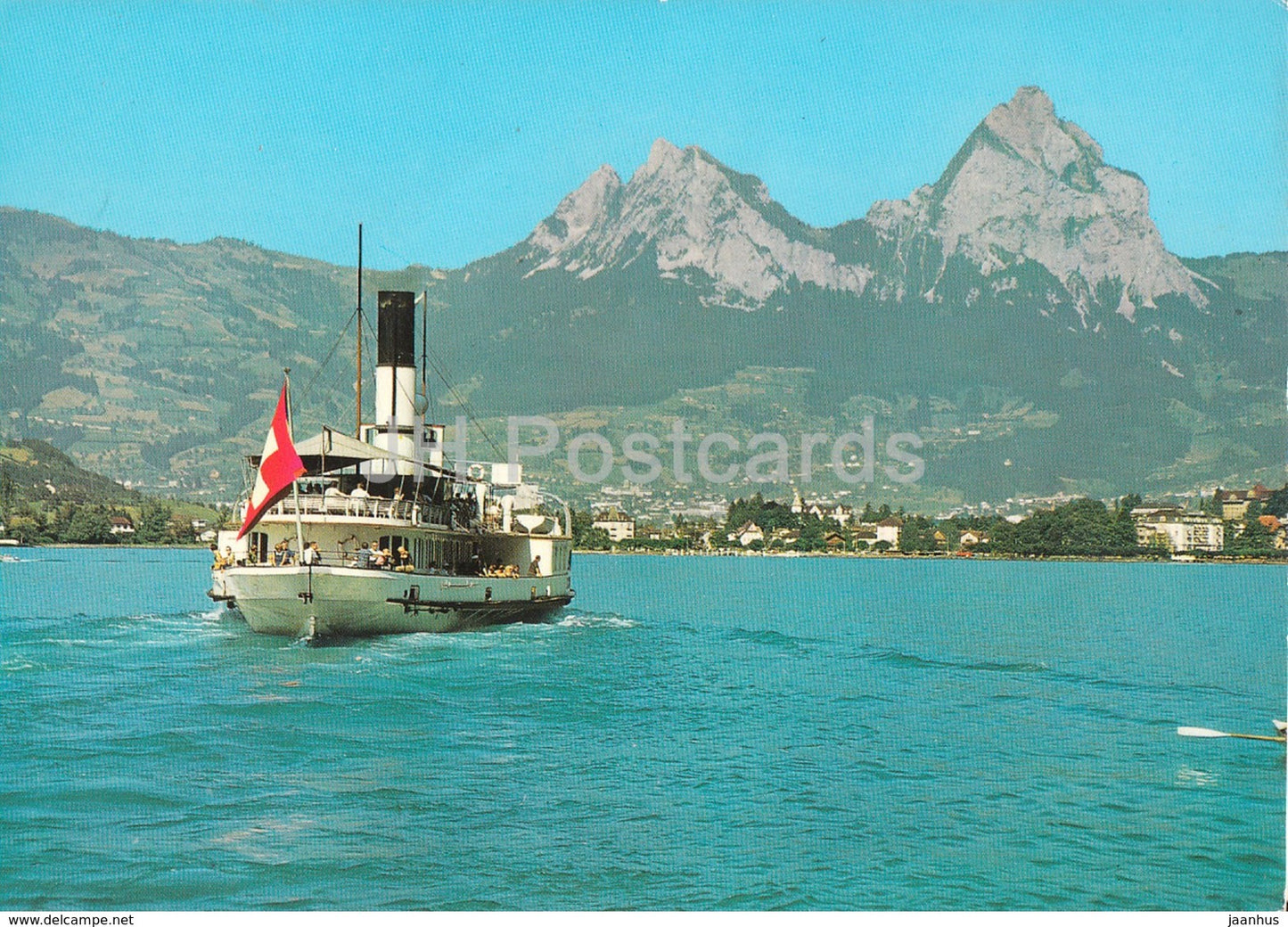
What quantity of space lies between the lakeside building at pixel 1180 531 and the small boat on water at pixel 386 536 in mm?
137506

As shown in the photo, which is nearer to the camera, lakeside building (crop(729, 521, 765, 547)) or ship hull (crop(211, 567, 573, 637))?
ship hull (crop(211, 567, 573, 637))

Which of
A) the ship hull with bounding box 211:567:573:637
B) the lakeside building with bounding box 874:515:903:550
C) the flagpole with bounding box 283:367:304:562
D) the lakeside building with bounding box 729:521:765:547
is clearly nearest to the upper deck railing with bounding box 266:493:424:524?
the flagpole with bounding box 283:367:304:562

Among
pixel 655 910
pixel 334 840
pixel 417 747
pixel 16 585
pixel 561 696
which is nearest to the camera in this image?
pixel 655 910

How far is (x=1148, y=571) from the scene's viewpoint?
137 m

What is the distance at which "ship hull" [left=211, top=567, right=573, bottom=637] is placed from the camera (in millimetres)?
35812

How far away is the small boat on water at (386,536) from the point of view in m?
36.0

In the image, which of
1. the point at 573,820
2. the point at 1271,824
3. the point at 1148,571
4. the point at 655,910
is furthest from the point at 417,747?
the point at 1148,571

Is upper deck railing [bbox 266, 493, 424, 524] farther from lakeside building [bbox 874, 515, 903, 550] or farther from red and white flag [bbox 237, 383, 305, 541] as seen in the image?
lakeside building [bbox 874, 515, 903, 550]

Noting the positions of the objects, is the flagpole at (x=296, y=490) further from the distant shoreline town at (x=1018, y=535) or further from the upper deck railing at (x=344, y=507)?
the distant shoreline town at (x=1018, y=535)

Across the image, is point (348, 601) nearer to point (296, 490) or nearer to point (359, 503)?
point (296, 490)

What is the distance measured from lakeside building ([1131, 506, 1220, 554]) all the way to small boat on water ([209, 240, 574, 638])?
138m

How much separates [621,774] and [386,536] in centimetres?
1859

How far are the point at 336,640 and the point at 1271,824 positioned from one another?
24704 mm

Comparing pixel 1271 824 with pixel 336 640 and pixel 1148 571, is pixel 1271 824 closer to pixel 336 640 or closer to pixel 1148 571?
pixel 336 640
